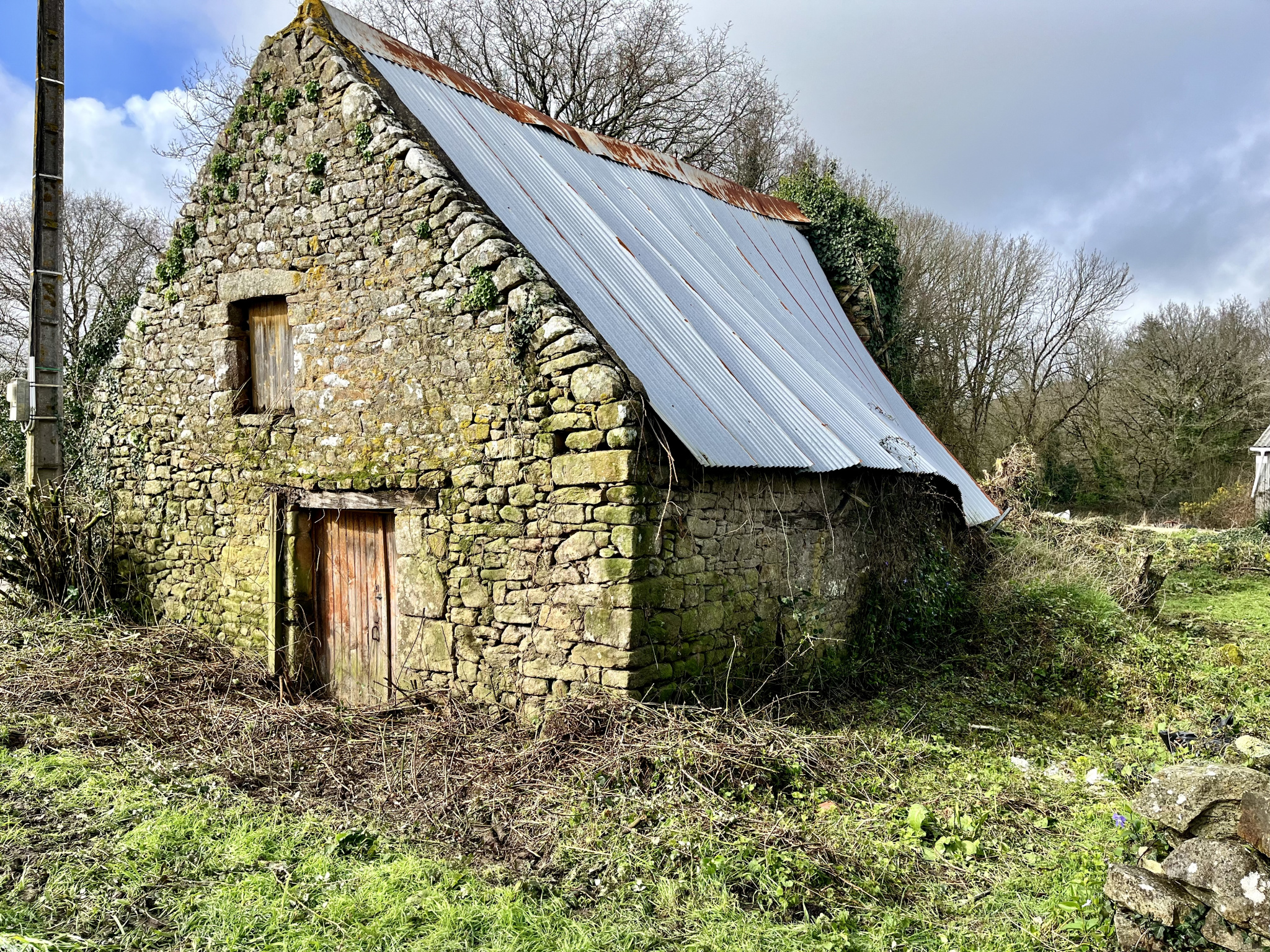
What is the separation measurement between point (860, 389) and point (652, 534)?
5440 millimetres

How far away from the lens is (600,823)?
181 inches

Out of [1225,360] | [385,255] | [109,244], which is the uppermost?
[109,244]

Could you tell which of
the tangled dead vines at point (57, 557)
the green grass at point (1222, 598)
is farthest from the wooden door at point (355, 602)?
the green grass at point (1222, 598)

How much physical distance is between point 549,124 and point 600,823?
7502 mm

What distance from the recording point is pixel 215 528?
8055 mm

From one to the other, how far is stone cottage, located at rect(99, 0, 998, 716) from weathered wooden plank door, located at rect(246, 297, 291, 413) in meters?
0.03

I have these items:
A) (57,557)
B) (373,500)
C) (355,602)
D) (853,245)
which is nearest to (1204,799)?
(373,500)

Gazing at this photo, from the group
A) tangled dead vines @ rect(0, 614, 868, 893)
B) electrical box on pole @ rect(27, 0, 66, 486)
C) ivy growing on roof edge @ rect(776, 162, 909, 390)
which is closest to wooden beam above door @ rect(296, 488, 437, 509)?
tangled dead vines @ rect(0, 614, 868, 893)

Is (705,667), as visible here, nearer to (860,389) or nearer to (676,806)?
(676,806)

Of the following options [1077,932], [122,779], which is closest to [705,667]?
[1077,932]

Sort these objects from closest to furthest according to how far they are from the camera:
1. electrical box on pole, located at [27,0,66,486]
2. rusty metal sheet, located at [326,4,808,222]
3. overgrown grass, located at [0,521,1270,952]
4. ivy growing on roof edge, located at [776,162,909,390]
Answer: overgrown grass, located at [0,521,1270,952] → rusty metal sheet, located at [326,4,808,222] → electrical box on pole, located at [27,0,66,486] → ivy growing on roof edge, located at [776,162,909,390]

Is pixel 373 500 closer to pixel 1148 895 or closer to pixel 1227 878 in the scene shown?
pixel 1148 895

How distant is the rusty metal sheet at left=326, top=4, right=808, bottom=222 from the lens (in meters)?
7.86

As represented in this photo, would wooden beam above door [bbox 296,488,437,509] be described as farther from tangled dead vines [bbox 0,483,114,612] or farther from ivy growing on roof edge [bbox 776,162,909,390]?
ivy growing on roof edge [bbox 776,162,909,390]
